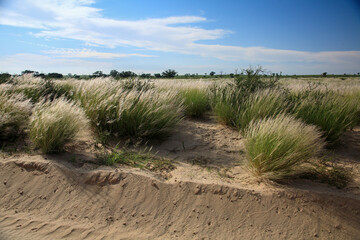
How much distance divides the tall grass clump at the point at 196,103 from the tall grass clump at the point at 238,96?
0.43 m

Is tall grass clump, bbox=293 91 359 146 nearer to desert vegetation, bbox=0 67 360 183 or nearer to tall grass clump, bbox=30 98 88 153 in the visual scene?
desert vegetation, bbox=0 67 360 183

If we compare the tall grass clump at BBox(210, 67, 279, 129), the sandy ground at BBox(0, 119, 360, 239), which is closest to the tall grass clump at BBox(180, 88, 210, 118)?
the tall grass clump at BBox(210, 67, 279, 129)

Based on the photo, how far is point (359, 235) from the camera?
327 centimetres

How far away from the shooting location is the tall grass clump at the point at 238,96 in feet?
21.4

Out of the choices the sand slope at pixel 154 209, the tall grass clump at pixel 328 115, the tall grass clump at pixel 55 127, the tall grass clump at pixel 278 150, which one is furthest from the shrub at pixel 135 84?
the tall grass clump at pixel 278 150

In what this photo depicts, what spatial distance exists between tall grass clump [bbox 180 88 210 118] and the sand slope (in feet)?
13.9

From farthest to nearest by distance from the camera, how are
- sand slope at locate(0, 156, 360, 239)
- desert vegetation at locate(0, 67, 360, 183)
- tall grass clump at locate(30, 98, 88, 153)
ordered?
tall grass clump at locate(30, 98, 88, 153) → desert vegetation at locate(0, 67, 360, 183) → sand slope at locate(0, 156, 360, 239)

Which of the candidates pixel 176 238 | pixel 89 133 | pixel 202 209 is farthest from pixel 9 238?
pixel 89 133

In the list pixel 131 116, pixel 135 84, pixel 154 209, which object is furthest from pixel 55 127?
pixel 135 84

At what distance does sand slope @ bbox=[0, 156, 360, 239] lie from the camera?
10.6 ft

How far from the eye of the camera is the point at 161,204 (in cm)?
365

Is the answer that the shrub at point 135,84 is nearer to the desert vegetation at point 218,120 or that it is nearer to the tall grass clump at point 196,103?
the desert vegetation at point 218,120

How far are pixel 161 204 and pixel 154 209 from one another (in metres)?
0.13

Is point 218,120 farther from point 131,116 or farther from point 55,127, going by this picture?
point 55,127
